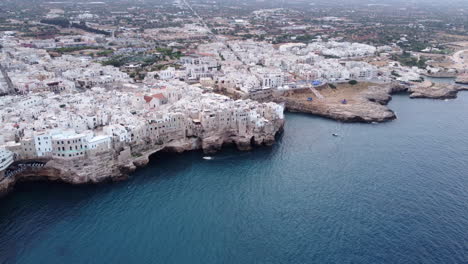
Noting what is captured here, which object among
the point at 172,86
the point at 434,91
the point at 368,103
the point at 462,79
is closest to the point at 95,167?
the point at 172,86

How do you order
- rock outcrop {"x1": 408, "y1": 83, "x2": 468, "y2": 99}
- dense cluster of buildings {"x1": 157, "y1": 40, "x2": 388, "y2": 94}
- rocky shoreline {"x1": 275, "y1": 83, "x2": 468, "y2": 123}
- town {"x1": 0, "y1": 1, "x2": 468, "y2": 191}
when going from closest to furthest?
town {"x1": 0, "y1": 1, "x2": 468, "y2": 191} < rocky shoreline {"x1": 275, "y1": 83, "x2": 468, "y2": 123} < dense cluster of buildings {"x1": 157, "y1": 40, "x2": 388, "y2": 94} < rock outcrop {"x1": 408, "y1": 83, "x2": 468, "y2": 99}

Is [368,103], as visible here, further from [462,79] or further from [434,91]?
[462,79]

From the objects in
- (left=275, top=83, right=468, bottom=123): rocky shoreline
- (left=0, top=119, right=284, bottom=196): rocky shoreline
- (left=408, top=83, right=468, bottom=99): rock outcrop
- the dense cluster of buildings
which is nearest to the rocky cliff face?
(left=275, top=83, right=468, bottom=123): rocky shoreline

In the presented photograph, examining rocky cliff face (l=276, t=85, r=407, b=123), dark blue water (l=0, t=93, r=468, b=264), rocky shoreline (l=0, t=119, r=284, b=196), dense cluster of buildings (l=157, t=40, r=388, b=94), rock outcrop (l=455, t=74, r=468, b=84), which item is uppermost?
dense cluster of buildings (l=157, t=40, r=388, b=94)

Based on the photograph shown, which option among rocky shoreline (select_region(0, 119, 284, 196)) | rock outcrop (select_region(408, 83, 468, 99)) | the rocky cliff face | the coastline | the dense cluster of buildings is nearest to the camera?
rocky shoreline (select_region(0, 119, 284, 196))

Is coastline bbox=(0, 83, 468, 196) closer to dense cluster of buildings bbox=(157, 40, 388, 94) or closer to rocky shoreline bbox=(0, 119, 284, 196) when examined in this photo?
rocky shoreline bbox=(0, 119, 284, 196)

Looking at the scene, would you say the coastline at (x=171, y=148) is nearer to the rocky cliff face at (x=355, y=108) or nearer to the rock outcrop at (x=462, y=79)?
the rocky cliff face at (x=355, y=108)

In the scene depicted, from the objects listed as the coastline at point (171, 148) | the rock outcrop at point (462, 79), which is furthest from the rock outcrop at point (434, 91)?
the coastline at point (171, 148)
